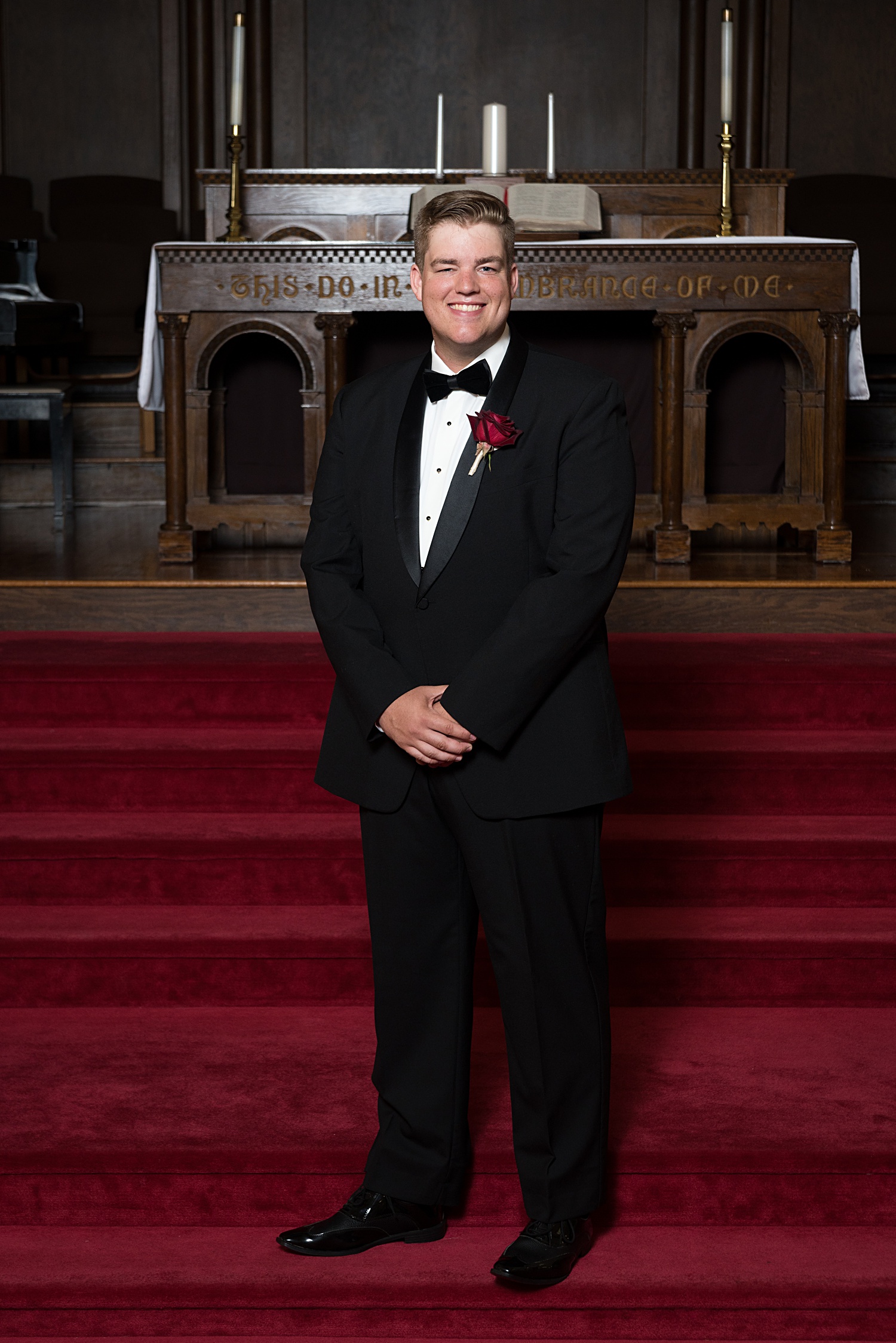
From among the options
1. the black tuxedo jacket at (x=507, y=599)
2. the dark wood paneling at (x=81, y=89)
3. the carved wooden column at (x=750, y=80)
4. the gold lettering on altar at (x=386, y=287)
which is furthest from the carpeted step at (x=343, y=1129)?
the dark wood paneling at (x=81, y=89)

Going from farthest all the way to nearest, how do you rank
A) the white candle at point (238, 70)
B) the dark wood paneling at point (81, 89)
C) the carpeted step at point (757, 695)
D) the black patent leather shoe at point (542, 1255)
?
the dark wood paneling at point (81, 89)
the white candle at point (238, 70)
the carpeted step at point (757, 695)
the black patent leather shoe at point (542, 1255)

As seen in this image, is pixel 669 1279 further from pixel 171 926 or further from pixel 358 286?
pixel 358 286

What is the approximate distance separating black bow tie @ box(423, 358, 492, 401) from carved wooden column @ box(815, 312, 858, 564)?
3.03m

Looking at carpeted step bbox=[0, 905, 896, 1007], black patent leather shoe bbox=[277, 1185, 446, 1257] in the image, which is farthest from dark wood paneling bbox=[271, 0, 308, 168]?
black patent leather shoe bbox=[277, 1185, 446, 1257]

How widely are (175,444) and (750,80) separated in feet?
16.2

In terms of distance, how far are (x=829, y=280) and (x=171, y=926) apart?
309cm

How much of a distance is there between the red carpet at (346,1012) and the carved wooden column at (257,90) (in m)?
4.80

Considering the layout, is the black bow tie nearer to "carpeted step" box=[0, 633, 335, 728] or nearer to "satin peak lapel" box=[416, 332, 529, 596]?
"satin peak lapel" box=[416, 332, 529, 596]

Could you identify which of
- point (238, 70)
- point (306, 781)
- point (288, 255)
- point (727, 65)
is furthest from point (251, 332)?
point (306, 781)

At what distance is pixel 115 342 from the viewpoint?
754 centimetres

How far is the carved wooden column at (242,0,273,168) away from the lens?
803cm

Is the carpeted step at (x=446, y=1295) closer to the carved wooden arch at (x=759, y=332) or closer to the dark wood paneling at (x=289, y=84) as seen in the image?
the carved wooden arch at (x=759, y=332)

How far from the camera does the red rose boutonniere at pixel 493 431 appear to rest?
1.87 metres

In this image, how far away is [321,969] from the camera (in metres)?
2.86
